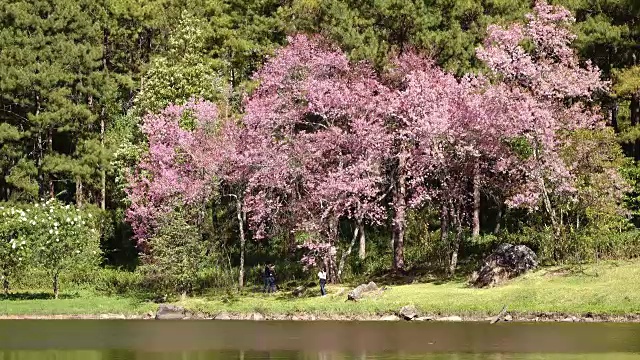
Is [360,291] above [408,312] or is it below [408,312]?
above

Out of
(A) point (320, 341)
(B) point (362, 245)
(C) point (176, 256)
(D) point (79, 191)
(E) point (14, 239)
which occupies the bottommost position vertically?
(A) point (320, 341)

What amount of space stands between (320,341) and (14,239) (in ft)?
80.3

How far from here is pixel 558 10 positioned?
48625 millimetres

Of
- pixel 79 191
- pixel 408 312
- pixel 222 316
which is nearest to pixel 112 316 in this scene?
pixel 222 316

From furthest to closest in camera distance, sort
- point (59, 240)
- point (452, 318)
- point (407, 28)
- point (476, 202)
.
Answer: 1. point (407, 28)
2. point (476, 202)
3. point (59, 240)
4. point (452, 318)

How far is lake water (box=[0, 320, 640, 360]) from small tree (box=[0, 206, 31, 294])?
10.2 metres

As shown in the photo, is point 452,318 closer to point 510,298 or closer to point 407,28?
point 510,298

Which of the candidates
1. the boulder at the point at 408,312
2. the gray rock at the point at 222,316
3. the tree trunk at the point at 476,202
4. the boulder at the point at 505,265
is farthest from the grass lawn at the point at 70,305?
the tree trunk at the point at 476,202

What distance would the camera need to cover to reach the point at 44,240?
48.8 m

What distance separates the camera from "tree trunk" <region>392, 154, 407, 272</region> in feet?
161

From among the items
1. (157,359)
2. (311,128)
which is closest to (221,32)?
(311,128)

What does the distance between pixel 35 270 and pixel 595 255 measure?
3106 centimetres

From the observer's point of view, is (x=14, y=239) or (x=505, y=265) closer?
(x=505, y=265)

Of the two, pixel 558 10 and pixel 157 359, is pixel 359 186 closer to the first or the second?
pixel 558 10
